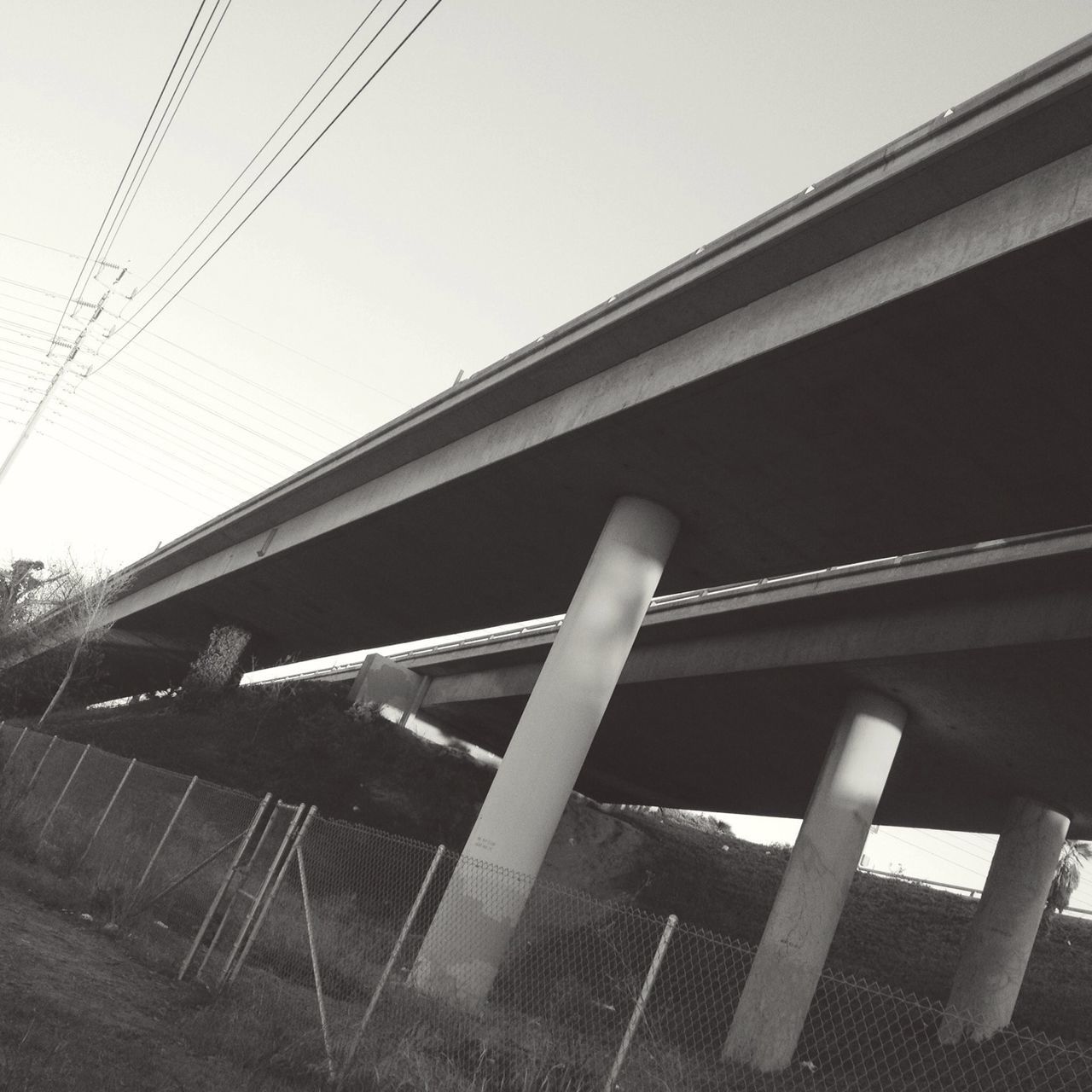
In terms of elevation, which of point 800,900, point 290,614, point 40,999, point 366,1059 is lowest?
point 40,999

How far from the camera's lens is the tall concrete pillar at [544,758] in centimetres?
1392

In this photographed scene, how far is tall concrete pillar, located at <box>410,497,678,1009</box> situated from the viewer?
548 inches

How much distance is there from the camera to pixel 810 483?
47.9ft

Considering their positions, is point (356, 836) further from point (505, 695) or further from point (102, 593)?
point (102, 593)

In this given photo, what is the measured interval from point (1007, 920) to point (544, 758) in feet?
38.5

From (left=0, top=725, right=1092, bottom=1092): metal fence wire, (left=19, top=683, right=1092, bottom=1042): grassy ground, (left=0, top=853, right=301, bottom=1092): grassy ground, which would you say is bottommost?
(left=0, top=853, right=301, bottom=1092): grassy ground

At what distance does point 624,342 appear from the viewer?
14.9 meters

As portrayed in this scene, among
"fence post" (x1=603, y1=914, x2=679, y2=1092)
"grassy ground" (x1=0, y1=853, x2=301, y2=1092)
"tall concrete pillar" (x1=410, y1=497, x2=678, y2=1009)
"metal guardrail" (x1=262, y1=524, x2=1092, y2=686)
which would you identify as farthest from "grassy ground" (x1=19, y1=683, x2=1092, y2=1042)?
"fence post" (x1=603, y1=914, x2=679, y2=1092)

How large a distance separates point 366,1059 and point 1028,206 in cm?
928

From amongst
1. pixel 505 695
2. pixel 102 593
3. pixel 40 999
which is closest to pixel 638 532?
pixel 40 999

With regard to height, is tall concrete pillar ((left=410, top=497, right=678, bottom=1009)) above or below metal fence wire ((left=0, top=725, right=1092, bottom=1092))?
above

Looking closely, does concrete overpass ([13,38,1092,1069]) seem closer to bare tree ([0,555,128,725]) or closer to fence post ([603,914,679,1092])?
fence post ([603,914,679,1092])

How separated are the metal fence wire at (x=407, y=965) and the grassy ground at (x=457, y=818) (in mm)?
2105

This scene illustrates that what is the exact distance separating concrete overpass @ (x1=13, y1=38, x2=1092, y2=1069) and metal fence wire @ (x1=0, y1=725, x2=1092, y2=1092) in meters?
1.14
